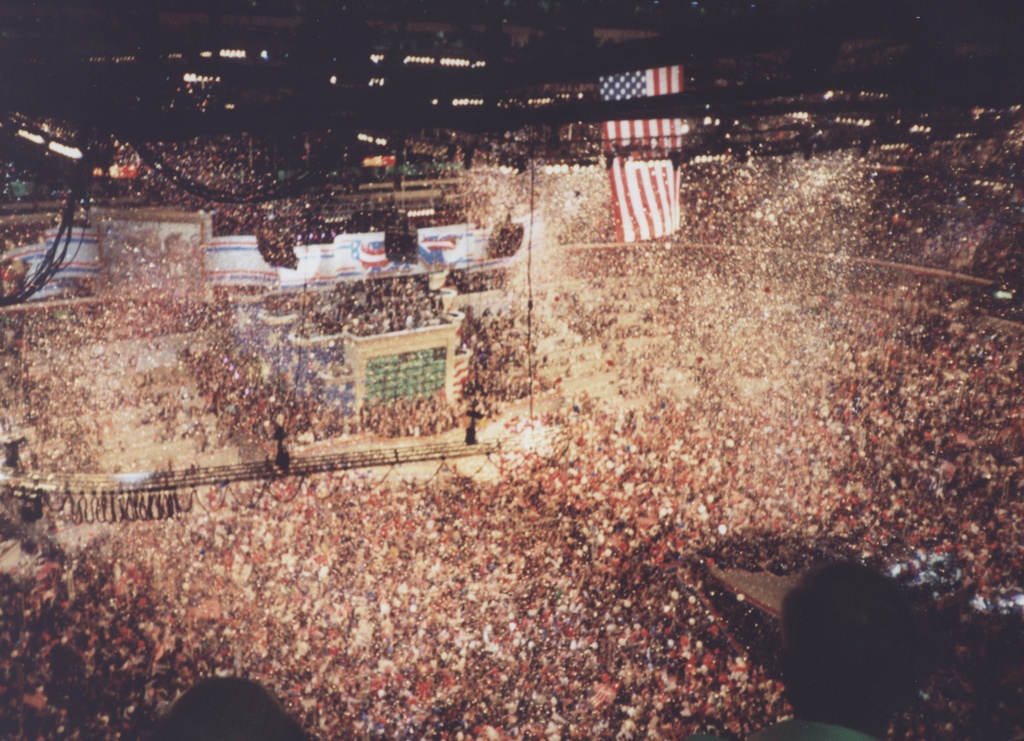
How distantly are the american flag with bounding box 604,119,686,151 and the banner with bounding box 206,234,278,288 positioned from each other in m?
2.83

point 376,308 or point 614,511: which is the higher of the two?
point 376,308

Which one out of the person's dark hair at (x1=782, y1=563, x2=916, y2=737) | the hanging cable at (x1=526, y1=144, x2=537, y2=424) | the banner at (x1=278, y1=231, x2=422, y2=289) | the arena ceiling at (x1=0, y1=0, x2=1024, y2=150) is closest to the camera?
the person's dark hair at (x1=782, y1=563, x2=916, y2=737)

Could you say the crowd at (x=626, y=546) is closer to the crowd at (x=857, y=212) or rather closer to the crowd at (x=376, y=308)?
the crowd at (x=857, y=212)

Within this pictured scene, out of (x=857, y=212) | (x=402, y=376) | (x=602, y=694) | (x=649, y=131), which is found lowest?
(x=602, y=694)

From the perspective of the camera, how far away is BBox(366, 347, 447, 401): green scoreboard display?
562cm

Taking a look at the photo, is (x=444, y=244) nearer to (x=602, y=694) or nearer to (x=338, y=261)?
(x=338, y=261)

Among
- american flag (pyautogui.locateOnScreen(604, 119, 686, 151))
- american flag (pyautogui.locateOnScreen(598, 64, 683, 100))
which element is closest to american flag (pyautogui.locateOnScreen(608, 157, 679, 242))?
american flag (pyautogui.locateOnScreen(604, 119, 686, 151))

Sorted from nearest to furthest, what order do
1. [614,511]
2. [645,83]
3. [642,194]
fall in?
[645,83] → [642,194] → [614,511]

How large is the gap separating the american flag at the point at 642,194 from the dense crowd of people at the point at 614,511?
826 mm

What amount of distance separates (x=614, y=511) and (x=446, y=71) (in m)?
3.76

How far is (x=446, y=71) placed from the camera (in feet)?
9.51

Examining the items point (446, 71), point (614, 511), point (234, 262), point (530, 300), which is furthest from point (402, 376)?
point (446, 71)

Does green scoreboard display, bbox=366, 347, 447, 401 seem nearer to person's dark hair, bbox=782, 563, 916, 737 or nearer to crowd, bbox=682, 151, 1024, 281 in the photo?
crowd, bbox=682, 151, 1024, 281

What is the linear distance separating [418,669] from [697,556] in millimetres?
2312
